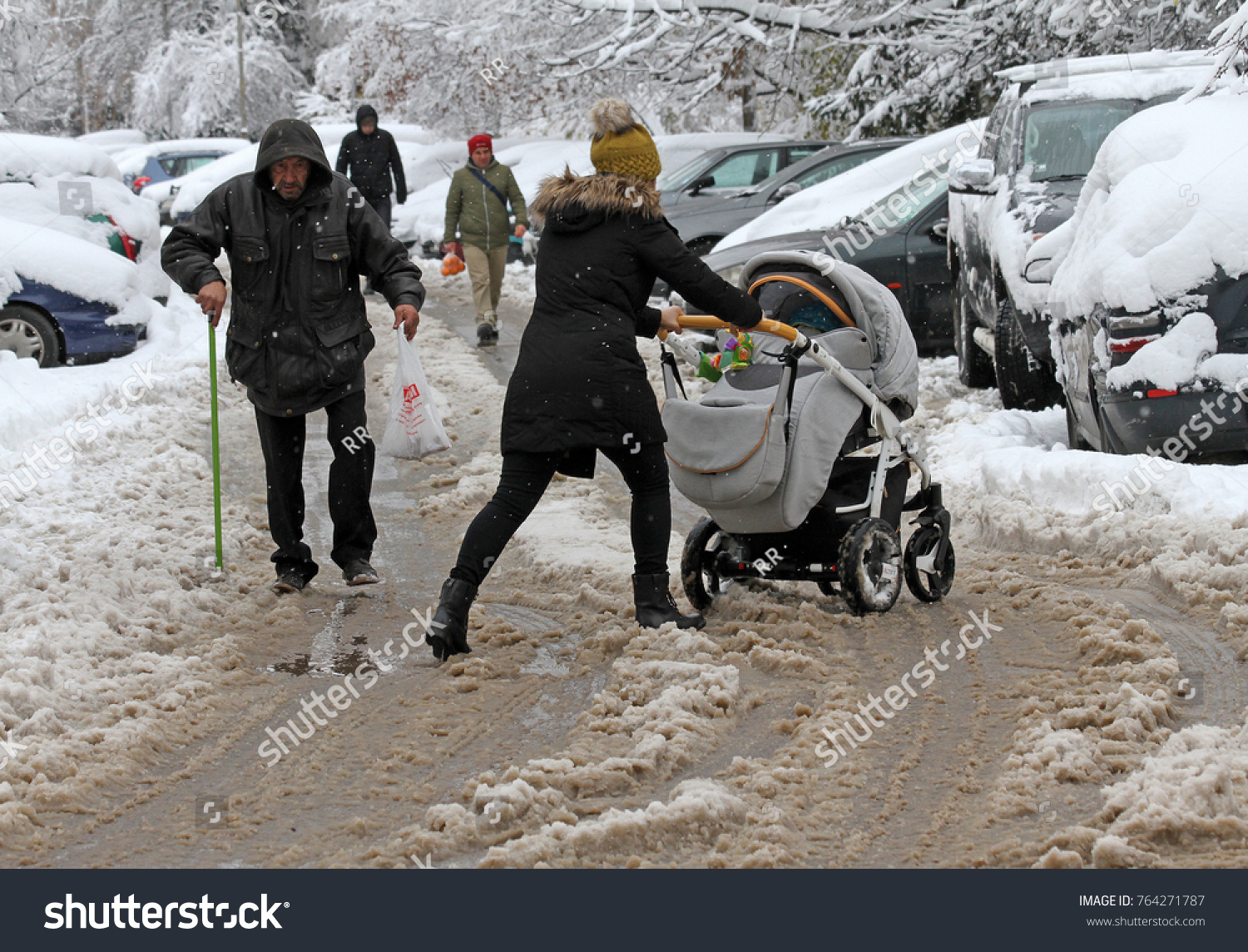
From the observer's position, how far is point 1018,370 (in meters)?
8.89

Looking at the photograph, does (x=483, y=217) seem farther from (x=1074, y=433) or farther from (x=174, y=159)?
(x=174, y=159)

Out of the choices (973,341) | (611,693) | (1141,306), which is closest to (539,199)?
(611,693)

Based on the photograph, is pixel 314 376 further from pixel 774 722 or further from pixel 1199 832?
pixel 1199 832

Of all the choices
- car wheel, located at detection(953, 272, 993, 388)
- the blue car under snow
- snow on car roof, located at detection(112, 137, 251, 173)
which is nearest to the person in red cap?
the blue car under snow

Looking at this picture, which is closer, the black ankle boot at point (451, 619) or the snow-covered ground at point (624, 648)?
the snow-covered ground at point (624, 648)

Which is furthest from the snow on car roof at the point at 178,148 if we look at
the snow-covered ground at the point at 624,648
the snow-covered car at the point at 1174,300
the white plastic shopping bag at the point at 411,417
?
the snow-covered car at the point at 1174,300

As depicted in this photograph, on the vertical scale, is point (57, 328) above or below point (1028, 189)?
below

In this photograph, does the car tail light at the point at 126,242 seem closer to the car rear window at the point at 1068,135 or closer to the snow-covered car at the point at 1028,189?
the snow-covered car at the point at 1028,189

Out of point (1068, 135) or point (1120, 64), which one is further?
point (1120, 64)

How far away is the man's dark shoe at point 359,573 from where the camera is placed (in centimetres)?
593

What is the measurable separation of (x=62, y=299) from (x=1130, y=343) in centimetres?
837

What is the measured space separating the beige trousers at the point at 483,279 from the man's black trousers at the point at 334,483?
737cm

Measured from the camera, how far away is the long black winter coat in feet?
15.7

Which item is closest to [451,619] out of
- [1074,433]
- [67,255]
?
[1074,433]
